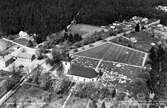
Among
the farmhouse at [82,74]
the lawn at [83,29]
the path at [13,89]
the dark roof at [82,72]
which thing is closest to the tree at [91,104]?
the farmhouse at [82,74]

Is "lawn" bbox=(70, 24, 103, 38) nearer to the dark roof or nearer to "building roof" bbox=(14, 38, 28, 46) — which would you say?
"building roof" bbox=(14, 38, 28, 46)

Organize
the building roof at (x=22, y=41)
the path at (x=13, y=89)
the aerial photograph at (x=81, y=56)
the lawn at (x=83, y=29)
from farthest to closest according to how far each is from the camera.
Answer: the lawn at (x=83, y=29) → the building roof at (x=22, y=41) → the aerial photograph at (x=81, y=56) → the path at (x=13, y=89)

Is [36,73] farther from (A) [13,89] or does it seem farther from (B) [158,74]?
(B) [158,74]

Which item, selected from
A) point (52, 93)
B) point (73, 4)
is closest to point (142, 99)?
point (52, 93)

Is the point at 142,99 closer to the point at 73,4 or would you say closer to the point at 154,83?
the point at 154,83

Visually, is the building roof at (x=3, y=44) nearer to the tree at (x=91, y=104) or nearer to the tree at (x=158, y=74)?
the tree at (x=91, y=104)

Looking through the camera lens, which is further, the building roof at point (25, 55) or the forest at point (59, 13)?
the forest at point (59, 13)

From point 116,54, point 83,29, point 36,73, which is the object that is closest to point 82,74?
point 36,73
